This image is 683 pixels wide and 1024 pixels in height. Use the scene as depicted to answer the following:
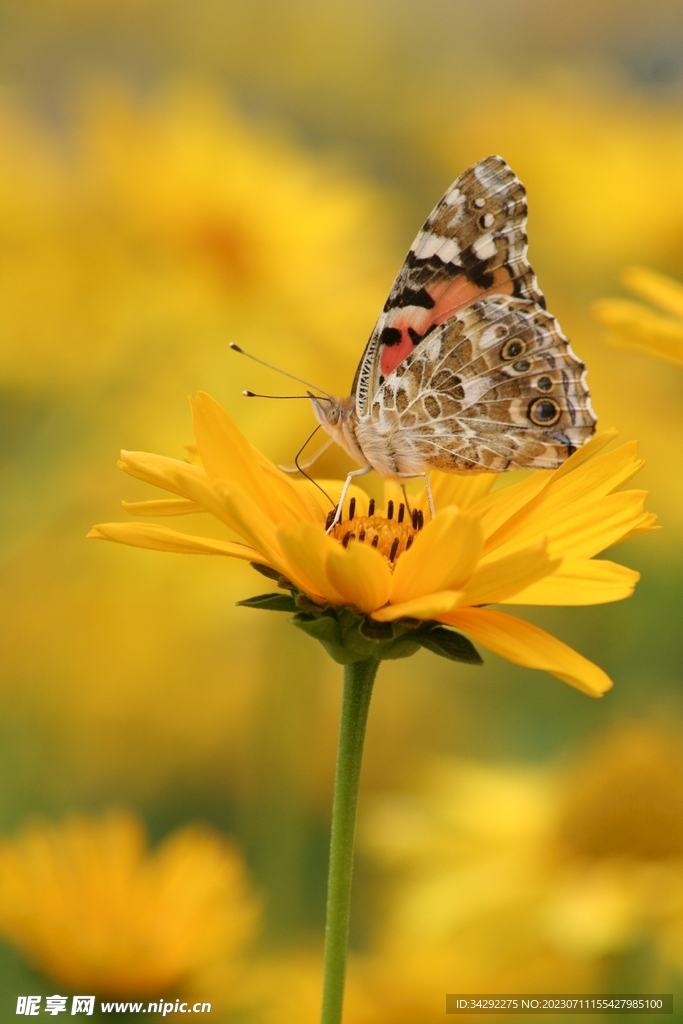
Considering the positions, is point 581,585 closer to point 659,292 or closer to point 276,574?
point 276,574

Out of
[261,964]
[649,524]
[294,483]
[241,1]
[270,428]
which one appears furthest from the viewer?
[241,1]

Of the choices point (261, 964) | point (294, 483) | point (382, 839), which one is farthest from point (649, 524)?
point (382, 839)

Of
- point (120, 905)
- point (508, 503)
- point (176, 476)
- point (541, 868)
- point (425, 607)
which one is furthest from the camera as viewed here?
point (541, 868)

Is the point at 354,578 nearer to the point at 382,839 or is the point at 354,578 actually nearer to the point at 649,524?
the point at 649,524

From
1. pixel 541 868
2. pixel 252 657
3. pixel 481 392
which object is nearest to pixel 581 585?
pixel 481 392

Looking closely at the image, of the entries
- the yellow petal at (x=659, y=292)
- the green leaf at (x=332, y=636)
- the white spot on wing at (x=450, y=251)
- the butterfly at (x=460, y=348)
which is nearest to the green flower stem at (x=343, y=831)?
the green leaf at (x=332, y=636)

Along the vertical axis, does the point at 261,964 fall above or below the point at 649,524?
below
